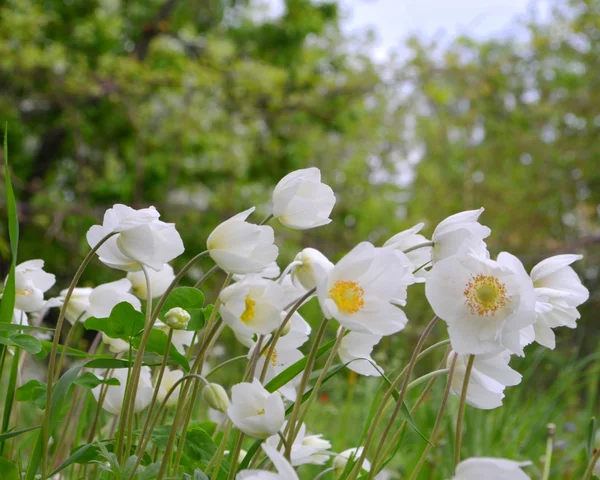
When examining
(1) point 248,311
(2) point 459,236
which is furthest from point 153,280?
(2) point 459,236

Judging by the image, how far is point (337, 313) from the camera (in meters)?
0.67

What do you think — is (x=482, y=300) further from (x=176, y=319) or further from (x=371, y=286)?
(x=176, y=319)

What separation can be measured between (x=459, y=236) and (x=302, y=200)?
19cm

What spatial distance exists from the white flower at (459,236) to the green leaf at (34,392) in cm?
51

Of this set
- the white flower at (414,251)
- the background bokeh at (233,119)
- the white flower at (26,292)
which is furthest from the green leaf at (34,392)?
the background bokeh at (233,119)

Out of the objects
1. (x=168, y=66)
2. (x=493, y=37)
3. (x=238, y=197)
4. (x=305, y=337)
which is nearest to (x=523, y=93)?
(x=493, y=37)

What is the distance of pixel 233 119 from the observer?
5.96 m

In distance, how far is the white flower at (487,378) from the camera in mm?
792

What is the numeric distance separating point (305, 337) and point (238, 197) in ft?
18.1

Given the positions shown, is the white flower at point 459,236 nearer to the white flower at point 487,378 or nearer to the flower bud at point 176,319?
the white flower at point 487,378

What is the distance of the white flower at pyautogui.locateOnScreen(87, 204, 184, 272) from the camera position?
0.75 m

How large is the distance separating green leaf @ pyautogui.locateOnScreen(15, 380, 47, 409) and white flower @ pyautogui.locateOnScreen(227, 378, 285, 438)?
324mm

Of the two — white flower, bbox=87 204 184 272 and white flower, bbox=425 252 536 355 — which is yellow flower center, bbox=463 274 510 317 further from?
white flower, bbox=87 204 184 272

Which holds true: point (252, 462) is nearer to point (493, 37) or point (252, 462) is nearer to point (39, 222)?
point (39, 222)
